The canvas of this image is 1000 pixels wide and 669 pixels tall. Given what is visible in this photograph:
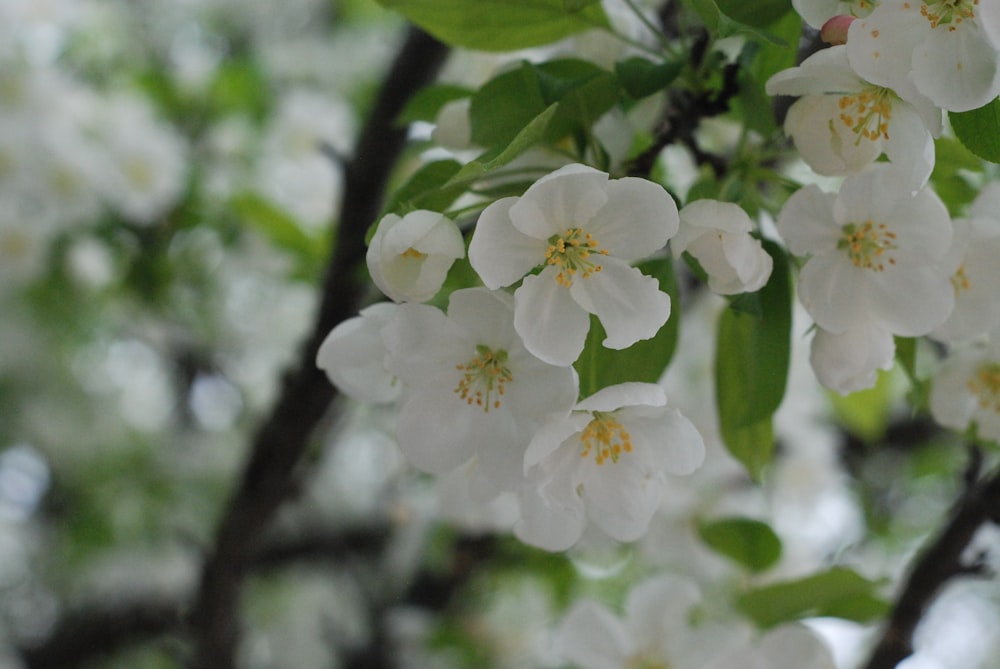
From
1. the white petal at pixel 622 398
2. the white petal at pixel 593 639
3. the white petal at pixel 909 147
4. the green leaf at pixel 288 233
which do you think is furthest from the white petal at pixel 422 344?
the green leaf at pixel 288 233

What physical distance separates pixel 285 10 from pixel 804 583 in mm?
2746

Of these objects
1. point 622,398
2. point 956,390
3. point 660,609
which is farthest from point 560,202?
point 660,609

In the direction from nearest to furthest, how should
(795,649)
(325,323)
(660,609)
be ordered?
1. (795,649)
2. (660,609)
3. (325,323)

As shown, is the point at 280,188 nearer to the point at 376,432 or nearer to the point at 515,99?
the point at 376,432

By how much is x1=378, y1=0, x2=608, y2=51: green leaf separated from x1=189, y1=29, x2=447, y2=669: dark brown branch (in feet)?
1.17

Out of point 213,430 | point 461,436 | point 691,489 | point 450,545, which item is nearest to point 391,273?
point 461,436

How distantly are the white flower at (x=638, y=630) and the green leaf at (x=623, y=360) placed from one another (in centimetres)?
40

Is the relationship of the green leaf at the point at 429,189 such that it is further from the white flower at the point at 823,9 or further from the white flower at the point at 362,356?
the white flower at the point at 823,9

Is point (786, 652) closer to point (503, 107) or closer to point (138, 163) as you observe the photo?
point (503, 107)

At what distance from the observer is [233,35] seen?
3117 mm

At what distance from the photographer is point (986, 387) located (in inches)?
33.9

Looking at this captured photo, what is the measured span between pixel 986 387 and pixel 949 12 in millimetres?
389

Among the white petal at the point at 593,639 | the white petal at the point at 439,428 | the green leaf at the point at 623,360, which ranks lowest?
the white petal at the point at 593,639

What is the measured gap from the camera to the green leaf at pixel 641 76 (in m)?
0.70
